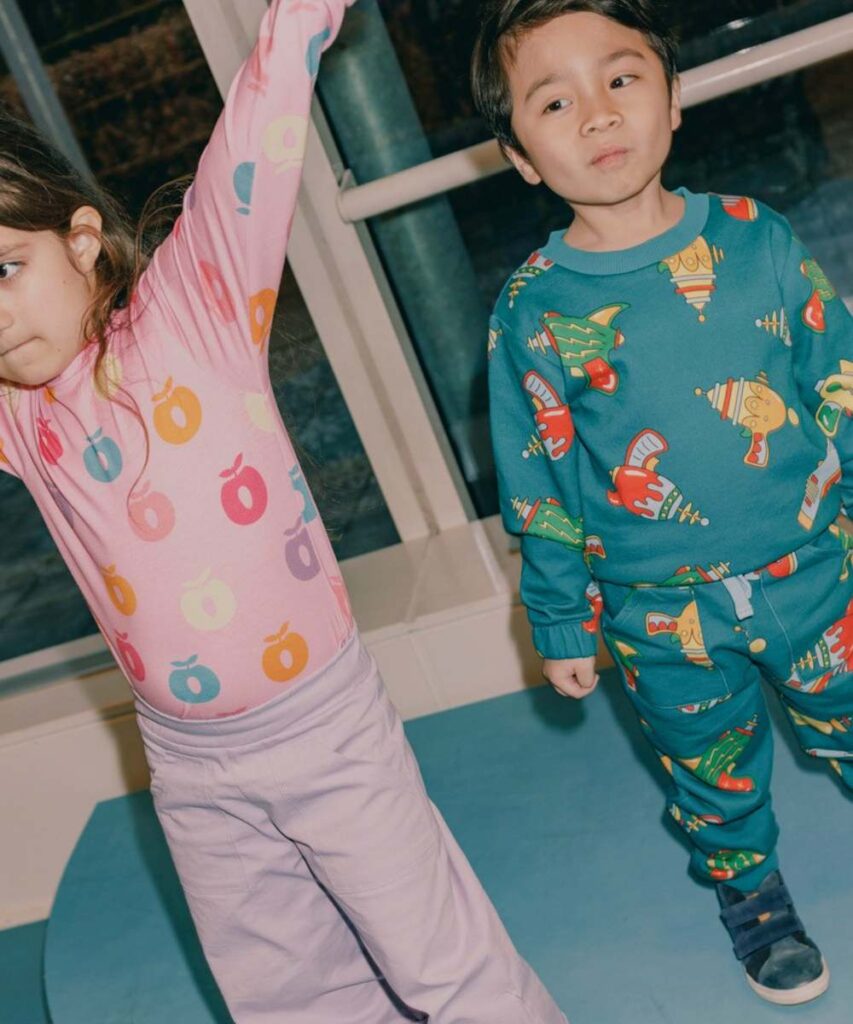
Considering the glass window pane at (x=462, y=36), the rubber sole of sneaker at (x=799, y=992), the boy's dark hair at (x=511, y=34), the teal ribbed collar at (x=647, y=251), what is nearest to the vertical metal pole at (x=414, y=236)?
the glass window pane at (x=462, y=36)

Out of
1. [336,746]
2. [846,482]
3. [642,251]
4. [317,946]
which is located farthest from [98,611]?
[846,482]

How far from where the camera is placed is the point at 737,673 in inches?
47.8

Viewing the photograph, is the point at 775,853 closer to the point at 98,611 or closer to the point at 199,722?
the point at 199,722

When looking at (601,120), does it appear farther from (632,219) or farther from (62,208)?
(62,208)

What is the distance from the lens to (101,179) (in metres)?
2.21

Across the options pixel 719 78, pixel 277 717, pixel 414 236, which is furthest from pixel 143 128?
pixel 277 717

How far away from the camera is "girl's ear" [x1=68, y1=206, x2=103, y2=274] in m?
1.09

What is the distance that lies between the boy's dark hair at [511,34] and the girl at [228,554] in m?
0.19

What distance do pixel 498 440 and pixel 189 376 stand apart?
309 millimetres

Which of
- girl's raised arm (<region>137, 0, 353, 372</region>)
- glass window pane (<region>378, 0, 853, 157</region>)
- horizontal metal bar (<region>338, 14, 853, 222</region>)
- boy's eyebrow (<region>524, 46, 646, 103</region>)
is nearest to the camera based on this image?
girl's raised arm (<region>137, 0, 353, 372</region>)

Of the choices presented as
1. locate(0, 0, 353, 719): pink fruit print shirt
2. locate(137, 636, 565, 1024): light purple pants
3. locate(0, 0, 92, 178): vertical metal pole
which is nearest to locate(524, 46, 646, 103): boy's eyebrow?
locate(0, 0, 353, 719): pink fruit print shirt

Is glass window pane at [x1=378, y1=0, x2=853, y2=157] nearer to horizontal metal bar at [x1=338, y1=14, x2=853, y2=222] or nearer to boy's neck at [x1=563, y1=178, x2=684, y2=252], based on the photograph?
horizontal metal bar at [x1=338, y1=14, x2=853, y2=222]

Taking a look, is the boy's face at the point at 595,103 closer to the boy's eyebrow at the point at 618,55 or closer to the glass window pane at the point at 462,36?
the boy's eyebrow at the point at 618,55

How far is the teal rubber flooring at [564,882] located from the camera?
1.32 metres
